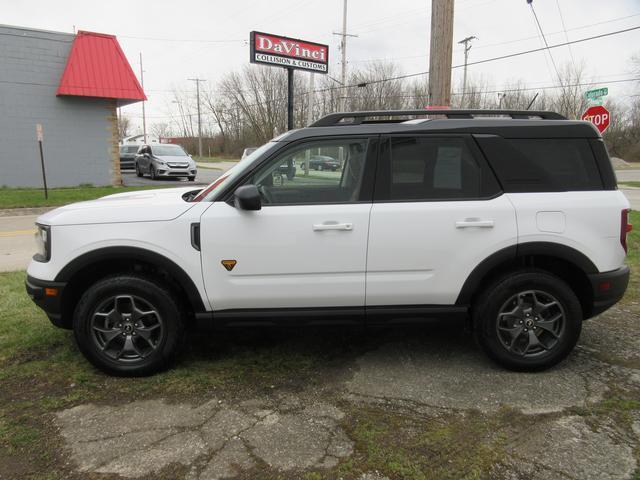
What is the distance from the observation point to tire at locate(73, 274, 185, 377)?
3449mm

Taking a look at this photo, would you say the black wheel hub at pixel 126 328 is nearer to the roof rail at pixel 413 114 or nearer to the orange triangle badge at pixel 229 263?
the orange triangle badge at pixel 229 263

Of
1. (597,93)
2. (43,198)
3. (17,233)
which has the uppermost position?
(597,93)

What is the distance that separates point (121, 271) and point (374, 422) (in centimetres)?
208

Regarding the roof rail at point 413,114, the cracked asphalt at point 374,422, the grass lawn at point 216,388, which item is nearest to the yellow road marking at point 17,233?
the grass lawn at point 216,388

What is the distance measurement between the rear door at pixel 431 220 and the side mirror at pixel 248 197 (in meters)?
0.80

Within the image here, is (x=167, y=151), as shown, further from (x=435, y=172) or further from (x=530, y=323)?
(x=530, y=323)

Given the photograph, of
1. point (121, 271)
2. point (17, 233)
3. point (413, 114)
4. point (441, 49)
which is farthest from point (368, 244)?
point (17, 233)

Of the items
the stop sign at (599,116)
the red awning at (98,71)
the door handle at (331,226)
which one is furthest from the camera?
the red awning at (98,71)

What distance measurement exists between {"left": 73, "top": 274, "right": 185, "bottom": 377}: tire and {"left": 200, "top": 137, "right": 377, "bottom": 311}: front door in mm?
363

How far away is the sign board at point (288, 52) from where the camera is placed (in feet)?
61.0

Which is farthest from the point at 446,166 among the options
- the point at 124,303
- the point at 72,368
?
the point at 72,368

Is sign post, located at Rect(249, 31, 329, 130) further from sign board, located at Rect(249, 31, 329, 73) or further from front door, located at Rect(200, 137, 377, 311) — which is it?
front door, located at Rect(200, 137, 377, 311)

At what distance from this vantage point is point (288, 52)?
63.1 ft

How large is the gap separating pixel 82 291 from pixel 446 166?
2828 mm
